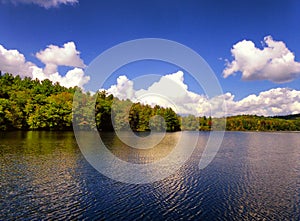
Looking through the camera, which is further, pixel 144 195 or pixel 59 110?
pixel 59 110

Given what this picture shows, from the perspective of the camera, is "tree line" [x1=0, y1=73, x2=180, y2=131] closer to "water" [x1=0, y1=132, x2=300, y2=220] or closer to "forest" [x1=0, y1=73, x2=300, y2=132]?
"forest" [x1=0, y1=73, x2=300, y2=132]

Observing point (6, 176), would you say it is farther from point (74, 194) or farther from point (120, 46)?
point (120, 46)

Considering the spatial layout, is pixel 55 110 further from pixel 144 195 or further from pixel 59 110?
pixel 144 195

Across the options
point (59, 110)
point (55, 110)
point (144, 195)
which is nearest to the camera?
point (144, 195)

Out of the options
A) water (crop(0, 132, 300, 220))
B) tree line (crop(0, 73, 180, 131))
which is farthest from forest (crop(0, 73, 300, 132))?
water (crop(0, 132, 300, 220))

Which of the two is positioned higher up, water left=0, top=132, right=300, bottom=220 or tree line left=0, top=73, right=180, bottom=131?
tree line left=0, top=73, right=180, bottom=131

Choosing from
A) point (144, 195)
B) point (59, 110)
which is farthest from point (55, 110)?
point (144, 195)

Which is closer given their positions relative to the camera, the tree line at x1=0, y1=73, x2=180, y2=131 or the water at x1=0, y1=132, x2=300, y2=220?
the water at x1=0, y1=132, x2=300, y2=220

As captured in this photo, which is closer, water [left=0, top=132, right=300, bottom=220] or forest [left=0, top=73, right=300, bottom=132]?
water [left=0, top=132, right=300, bottom=220]

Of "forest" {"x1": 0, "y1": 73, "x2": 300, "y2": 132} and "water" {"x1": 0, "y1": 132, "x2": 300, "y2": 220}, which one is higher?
"forest" {"x1": 0, "y1": 73, "x2": 300, "y2": 132}

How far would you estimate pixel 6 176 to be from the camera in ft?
68.3

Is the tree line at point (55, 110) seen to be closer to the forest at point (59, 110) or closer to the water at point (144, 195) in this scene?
the forest at point (59, 110)

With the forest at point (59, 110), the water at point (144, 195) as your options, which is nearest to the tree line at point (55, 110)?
the forest at point (59, 110)

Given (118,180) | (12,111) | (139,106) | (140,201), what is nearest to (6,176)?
(118,180)
